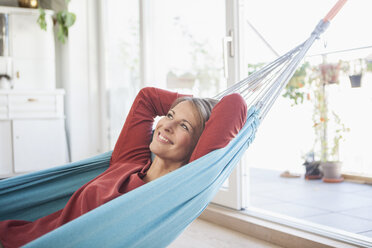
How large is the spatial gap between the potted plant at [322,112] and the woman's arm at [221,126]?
8.37 feet

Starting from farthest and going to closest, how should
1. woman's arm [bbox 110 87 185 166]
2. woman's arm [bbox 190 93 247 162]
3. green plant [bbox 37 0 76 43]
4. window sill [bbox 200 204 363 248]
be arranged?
green plant [bbox 37 0 76 43] < window sill [bbox 200 204 363 248] < woman's arm [bbox 110 87 185 166] < woman's arm [bbox 190 93 247 162]

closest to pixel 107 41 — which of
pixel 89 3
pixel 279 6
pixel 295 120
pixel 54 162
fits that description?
pixel 89 3

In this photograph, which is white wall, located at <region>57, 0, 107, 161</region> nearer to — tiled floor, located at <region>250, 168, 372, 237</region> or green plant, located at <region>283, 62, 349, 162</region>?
tiled floor, located at <region>250, 168, 372, 237</region>

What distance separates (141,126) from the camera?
5.69 feet

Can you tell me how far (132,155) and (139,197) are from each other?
573 millimetres

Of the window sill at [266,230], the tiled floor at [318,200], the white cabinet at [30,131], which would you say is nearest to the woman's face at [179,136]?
the window sill at [266,230]

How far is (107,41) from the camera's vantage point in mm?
4230

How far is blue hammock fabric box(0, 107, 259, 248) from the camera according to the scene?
3.42 feet

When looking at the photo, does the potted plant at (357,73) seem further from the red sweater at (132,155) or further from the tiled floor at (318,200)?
the red sweater at (132,155)

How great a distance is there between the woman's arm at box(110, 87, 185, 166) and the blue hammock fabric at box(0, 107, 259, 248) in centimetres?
11

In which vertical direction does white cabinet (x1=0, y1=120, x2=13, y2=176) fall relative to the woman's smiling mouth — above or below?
below

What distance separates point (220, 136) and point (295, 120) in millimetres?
3135

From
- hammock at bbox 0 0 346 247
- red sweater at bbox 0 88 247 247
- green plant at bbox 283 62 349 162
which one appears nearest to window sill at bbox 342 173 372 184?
green plant at bbox 283 62 349 162

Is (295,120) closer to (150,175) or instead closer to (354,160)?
(354,160)
